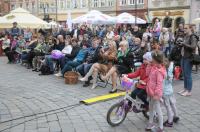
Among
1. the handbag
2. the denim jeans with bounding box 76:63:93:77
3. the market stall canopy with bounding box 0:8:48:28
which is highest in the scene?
the market stall canopy with bounding box 0:8:48:28

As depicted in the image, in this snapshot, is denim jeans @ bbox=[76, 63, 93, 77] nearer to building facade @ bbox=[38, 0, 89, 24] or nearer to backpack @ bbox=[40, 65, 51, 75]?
backpack @ bbox=[40, 65, 51, 75]

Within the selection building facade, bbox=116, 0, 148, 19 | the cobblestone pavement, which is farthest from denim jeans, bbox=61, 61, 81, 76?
building facade, bbox=116, 0, 148, 19

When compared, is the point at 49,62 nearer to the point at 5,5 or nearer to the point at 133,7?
the point at 133,7

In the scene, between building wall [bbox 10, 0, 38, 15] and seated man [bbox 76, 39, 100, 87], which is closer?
seated man [bbox 76, 39, 100, 87]

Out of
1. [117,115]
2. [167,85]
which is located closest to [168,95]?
[167,85]

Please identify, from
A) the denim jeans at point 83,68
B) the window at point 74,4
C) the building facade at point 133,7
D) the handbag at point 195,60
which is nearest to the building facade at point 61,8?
the window at point 74,4

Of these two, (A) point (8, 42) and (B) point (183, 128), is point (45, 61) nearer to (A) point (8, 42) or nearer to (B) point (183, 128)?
(A) point (8, 42)

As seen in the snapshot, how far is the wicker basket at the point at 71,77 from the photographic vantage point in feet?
35.1

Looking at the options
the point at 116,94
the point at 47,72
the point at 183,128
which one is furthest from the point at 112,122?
the point at 47,72

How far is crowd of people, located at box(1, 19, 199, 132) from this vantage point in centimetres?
622

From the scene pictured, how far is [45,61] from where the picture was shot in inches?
516

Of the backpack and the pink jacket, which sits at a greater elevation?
the pink jacket

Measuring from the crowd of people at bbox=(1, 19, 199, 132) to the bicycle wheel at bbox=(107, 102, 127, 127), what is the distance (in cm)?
33

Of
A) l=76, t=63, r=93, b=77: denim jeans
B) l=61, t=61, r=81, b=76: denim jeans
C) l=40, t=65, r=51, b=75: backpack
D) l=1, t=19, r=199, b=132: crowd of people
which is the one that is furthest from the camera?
l=40, t=65, r=51, b=75: backpack
